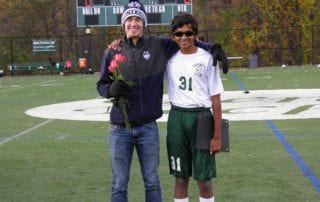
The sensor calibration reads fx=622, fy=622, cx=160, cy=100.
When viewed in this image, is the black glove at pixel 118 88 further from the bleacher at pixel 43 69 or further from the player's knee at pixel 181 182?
the bleacher at pixel 43 69

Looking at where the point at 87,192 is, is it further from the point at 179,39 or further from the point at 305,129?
the point at 305,129

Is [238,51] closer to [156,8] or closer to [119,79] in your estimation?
[156,8]

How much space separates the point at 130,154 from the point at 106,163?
310 cm

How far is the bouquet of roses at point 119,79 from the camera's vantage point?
14.5ft

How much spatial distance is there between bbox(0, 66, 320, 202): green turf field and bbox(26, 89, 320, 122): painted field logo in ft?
2.42

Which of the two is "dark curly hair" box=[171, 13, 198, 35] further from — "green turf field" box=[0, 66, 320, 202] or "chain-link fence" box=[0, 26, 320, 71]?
"chain-link fence" box=[0, 26, 320, 71]

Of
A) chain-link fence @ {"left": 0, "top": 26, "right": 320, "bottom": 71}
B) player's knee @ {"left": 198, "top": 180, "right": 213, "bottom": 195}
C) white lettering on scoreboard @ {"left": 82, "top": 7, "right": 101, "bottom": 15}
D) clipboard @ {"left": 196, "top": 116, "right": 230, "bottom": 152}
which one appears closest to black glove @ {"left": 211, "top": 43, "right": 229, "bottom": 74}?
clipboard @ {"left": 196, "top": 116, "right": 230, "bottom": 152}

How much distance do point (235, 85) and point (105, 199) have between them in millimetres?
15729

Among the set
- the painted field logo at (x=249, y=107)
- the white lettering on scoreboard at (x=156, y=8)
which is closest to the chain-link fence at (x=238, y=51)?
the white lettering on scoreboard at (x=156, y=8)

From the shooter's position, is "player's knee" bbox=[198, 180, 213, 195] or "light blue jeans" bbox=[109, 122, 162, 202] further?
"player's knee" bbox=[198, 180, 213, 195]

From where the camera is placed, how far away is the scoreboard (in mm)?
29953

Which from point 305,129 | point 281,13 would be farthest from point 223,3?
point 305,129

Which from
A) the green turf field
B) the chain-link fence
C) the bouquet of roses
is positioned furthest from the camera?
the chain-link fence

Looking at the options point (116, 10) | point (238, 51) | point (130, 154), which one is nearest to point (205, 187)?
point (130, 154)
